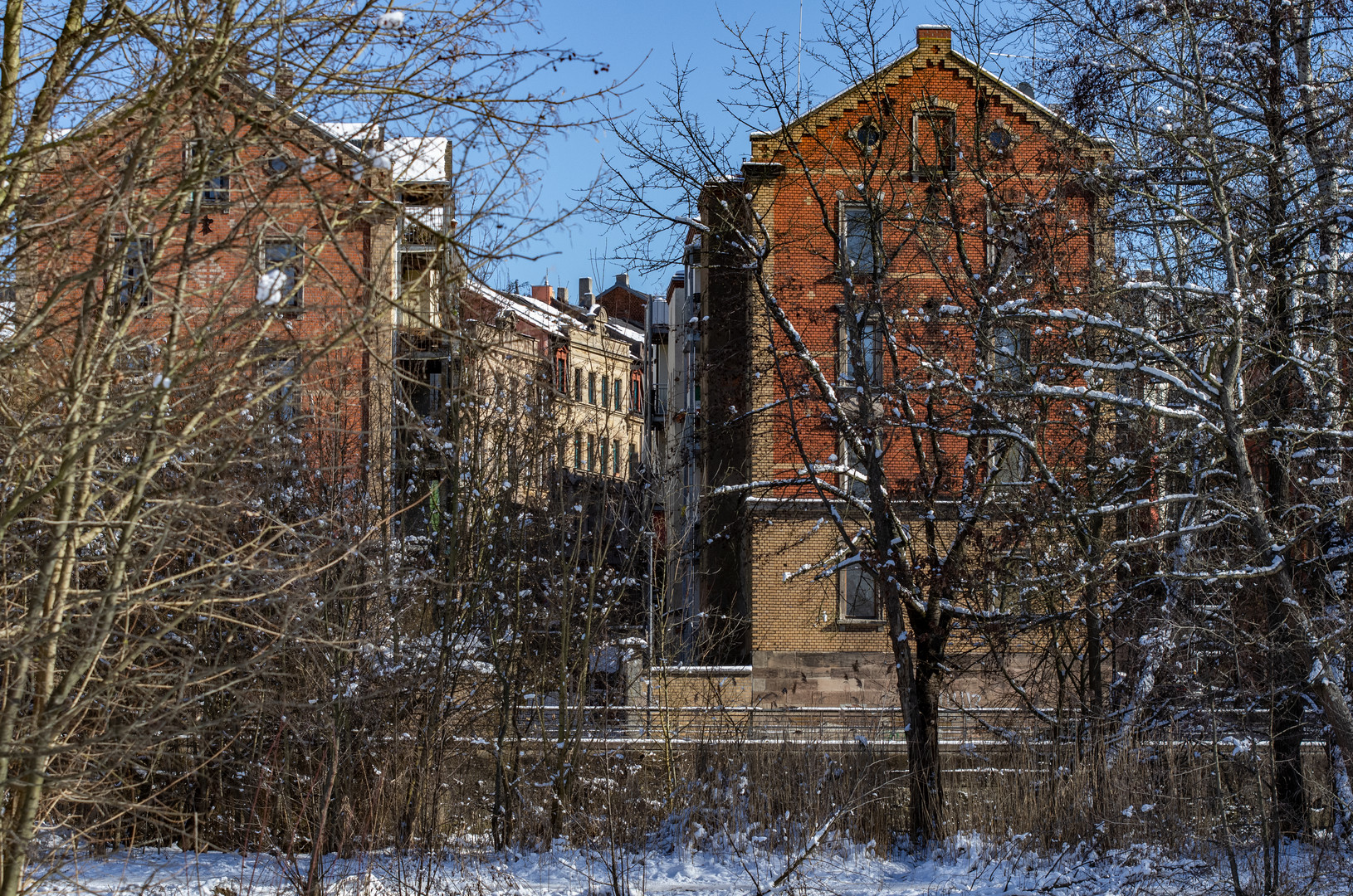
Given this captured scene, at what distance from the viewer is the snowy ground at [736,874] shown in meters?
11.1

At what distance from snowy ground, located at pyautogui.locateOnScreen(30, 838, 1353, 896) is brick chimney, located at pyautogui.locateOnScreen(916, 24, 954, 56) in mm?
18715

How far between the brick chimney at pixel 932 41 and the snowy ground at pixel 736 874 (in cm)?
1871

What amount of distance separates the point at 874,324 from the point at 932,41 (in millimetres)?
12735

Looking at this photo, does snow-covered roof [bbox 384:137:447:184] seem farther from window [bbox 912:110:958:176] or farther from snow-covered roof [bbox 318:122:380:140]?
window [bbox 912:110:958:176]

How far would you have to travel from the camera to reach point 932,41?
87.4 ft

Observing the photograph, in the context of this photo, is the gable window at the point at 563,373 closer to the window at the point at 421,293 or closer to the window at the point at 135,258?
the window at the point at 421,293

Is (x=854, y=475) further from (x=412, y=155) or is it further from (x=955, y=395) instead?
(x=412, y=155)

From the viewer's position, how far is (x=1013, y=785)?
14.1 m

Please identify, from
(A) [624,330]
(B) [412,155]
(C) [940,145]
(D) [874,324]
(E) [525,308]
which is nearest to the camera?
(B) [412,155]

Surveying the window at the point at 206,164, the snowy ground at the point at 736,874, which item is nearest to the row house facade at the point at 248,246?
the window at the point at 206,164

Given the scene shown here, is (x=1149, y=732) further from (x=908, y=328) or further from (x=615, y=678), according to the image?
(x=615, y=678)

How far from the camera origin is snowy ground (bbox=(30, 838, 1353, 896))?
36.3 feet

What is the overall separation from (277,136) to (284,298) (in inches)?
39.1

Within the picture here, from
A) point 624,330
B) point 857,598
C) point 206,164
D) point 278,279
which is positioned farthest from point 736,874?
point 624,330
